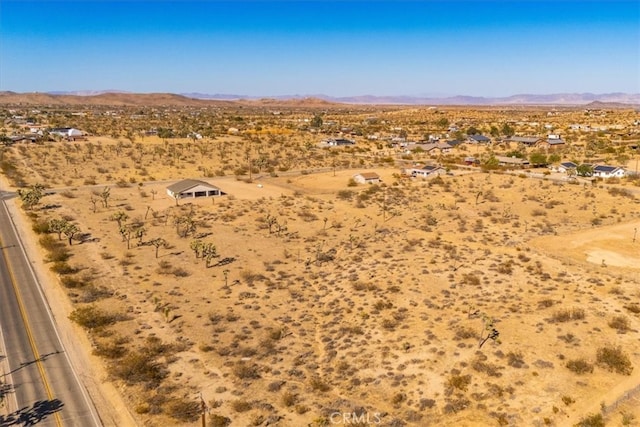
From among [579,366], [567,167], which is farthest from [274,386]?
[567,167]

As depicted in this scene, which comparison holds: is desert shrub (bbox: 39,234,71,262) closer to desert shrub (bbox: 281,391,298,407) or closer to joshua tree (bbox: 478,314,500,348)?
desert shrub (bbox: 281,391,298,407)

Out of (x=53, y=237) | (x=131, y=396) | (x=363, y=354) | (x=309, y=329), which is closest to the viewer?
(x=131, y=396)

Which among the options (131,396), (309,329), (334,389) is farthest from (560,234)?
(131,396)

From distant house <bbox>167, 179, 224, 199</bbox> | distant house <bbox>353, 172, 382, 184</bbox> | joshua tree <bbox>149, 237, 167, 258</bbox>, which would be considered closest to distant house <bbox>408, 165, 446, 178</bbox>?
distant house <bbox>353, 172, 382, 184</bbox>

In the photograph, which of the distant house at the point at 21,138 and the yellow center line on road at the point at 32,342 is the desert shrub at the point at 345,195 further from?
the distant house at the point at 21,138

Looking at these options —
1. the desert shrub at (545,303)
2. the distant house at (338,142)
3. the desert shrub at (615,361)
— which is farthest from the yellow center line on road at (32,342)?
the distant house at (338,142)

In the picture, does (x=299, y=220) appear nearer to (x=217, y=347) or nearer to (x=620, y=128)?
(x=217, y=347)
